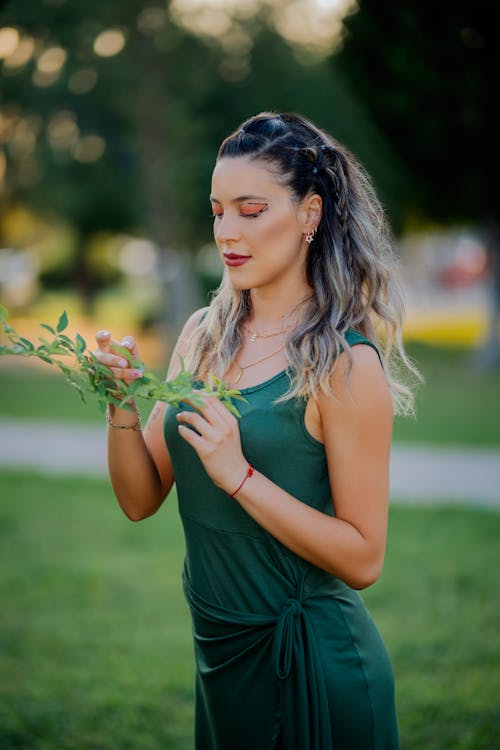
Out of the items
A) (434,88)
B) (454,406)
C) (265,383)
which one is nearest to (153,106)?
(434,88)

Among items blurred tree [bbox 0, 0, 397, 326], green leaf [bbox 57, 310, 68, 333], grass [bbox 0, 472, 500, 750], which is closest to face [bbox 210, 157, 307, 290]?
green leaf [bbox 57, 310, 68, 333]

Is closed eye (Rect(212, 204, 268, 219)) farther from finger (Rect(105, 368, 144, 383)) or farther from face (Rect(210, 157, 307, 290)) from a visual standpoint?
finger (Rect(105, 368, 144, 383))

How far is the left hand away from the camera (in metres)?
2.03

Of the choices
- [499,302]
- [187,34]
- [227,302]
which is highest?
[187,34]

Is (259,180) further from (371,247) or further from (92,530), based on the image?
(92,530)

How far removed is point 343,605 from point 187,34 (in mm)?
17608

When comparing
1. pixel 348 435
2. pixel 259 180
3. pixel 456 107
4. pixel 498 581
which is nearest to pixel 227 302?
pixel 259 180

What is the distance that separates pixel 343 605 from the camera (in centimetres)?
226

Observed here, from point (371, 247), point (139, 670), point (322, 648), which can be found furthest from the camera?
point (139, 670)

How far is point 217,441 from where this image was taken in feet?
6.65

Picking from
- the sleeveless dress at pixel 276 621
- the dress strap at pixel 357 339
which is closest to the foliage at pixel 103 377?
the sleeveless dress at pixel 276 621

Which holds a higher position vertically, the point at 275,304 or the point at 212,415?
the point at 275,304

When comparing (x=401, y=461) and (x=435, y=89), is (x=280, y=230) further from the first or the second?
(x=435, y=89)

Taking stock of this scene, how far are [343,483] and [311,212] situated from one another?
77cm
